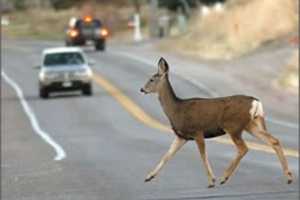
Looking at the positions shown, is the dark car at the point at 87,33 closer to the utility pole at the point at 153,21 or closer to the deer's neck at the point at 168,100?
the utility pole at the point at 153,21

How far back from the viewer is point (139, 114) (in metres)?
35.7

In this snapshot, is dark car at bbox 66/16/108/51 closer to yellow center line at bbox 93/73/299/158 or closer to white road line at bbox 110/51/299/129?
white road line at bbox 110/51/299/129

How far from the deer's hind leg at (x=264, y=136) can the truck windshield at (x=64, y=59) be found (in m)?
33.5

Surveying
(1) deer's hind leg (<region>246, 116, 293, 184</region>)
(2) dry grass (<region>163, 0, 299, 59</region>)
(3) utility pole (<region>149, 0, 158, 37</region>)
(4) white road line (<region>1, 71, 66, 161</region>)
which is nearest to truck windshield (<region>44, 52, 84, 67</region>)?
(4) white road line (<region>1, 71, 66, 161</region>)

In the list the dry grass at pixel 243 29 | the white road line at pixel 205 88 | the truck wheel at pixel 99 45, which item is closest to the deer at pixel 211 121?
the white road line at pixel 205 88

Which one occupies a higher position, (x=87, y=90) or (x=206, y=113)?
(x=206, y=113)

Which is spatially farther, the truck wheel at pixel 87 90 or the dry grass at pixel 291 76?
the dry grass at pixel 291 76

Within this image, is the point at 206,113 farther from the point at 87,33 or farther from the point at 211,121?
the point at 87,33

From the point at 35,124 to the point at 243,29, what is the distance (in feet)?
93.4

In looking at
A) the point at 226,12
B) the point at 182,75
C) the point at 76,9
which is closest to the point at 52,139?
the point at 182,75

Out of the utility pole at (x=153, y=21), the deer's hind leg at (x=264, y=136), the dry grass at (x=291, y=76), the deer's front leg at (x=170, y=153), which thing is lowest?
the utility pole at (x=153, y=21)

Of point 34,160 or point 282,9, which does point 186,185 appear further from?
point 282,9

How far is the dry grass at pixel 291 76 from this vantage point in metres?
41.4

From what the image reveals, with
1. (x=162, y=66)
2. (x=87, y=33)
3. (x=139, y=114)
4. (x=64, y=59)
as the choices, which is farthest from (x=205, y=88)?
(x=162, y=66)
